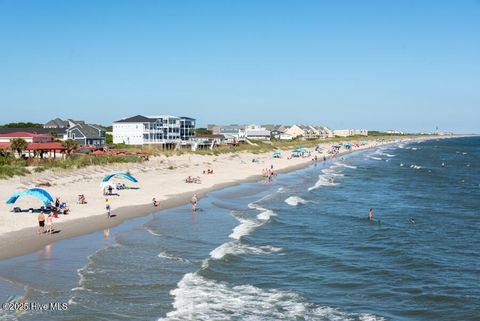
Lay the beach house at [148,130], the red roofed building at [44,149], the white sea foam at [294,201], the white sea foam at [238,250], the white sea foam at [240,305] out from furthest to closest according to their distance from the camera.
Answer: the beach house at [148,130], the red roofed building at [44,149], the white sea foam at [294,201], the white sea foam at [238,250], the white sea foam at [240,305]

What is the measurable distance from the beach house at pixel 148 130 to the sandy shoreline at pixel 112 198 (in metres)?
17.7

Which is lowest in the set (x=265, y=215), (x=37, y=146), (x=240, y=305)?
(x=240, y=305)

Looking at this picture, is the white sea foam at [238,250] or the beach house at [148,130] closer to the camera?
the white sea foam at [238,250]

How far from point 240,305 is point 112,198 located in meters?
24.5

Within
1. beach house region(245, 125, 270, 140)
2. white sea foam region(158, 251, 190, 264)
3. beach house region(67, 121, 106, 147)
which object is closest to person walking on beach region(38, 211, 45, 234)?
white sea foam region(158, 251, 190, 264)

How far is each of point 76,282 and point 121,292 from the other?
209cm

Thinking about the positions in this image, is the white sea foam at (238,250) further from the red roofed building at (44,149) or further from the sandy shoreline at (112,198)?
the red roofed building at (44,149)

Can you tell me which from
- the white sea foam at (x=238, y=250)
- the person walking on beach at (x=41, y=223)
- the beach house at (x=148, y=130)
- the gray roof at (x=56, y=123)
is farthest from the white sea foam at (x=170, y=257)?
the gray roof at (x=56, y=123)

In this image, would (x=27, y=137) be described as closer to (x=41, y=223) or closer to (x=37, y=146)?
(x=37, y=146)

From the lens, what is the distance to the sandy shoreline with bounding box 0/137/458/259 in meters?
26.0

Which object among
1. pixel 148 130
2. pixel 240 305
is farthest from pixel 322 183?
pixel 148 130

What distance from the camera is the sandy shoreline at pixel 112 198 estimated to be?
26.0 meters

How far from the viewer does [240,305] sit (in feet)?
56.3

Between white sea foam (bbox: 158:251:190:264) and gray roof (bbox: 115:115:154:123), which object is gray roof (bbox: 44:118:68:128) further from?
white sea foam (bbox: 158:251:190:264)
